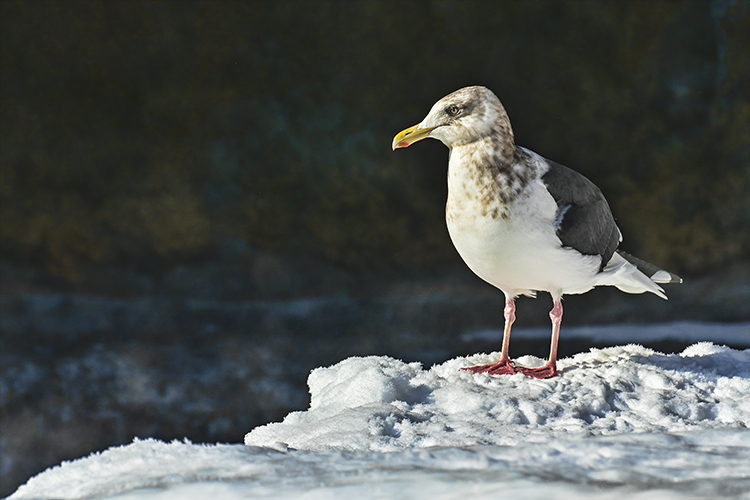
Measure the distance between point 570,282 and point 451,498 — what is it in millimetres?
1901

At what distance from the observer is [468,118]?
3.12 meters

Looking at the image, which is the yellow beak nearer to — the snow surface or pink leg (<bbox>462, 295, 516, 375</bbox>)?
pink leg (<bbox>462, 295, 516, 375</bbox>)

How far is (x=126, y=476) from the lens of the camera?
169 cm

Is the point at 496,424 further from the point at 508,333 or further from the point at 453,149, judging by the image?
the point at 453,149

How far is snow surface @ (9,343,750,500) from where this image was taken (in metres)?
1.54

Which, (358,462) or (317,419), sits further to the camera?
(317,419)

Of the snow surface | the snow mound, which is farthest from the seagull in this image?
the snow surface

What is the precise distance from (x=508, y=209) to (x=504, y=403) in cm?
72

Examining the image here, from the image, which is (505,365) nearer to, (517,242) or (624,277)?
(517,242)

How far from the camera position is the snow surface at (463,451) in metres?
1.54

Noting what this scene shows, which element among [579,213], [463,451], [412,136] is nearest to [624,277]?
[579,213]

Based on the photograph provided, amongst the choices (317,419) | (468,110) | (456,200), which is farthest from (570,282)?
(317,419)

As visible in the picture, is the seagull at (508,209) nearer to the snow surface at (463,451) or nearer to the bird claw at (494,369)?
the bird claw at (494,369)

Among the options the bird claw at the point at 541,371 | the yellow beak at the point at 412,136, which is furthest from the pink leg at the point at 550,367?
the yellow beak at the point at 412,136
